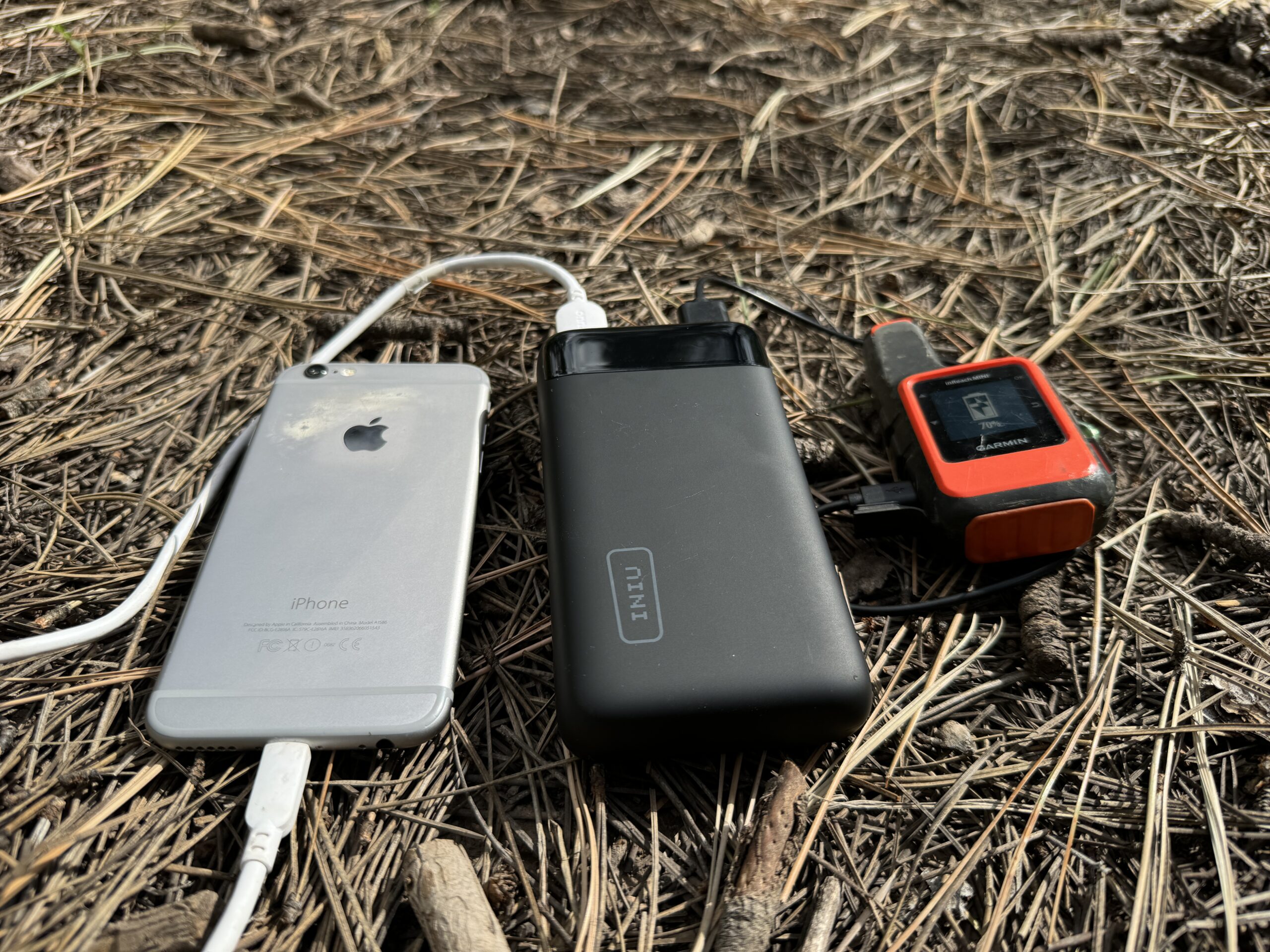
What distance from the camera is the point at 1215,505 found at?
5.01ft

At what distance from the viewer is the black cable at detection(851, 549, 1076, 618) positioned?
4.49 ft

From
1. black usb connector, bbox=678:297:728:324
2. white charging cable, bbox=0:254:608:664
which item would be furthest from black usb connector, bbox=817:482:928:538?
white charging cable, bbox=0:254:608:664

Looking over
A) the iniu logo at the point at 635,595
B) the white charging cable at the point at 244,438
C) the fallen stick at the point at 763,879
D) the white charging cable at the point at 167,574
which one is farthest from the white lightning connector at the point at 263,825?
the fallen stick at the point at 763,879

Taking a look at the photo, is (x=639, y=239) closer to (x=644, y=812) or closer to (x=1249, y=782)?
(x=644, y=812)

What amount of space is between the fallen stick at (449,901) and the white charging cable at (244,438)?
62 centimetres

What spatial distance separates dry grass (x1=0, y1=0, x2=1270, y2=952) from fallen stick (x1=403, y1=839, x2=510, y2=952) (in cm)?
4

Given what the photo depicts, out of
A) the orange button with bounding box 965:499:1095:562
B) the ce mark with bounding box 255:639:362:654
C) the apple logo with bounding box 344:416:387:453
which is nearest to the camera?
the ce mark with bounding box 255:639:362:654

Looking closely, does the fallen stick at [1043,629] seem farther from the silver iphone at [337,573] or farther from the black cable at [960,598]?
the silver iphone at [337,573]

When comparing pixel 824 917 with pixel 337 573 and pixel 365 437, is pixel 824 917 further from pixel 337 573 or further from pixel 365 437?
pixel 365 437

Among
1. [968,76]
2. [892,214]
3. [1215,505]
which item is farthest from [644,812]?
[968,76]

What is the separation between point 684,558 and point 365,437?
2.12 feet

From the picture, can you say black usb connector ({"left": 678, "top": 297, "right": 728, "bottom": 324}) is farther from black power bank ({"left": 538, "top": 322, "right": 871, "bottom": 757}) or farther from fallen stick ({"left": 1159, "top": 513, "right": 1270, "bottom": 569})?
fallen stick ({"left": 1159, "top": 513, "right": 1270, "bottom": 569})

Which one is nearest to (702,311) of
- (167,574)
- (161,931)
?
(167,574)

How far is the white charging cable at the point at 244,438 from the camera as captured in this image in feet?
4.13
